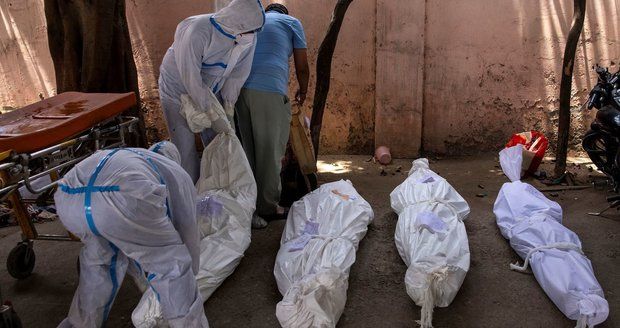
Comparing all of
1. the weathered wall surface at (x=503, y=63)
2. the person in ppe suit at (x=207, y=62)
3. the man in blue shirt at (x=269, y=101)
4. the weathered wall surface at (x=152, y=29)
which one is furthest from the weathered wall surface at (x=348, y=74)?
the person in ppe suit at (x=207, y=62)

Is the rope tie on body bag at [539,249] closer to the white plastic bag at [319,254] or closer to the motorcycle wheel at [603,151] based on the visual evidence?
the white plastic bag at [319,254]

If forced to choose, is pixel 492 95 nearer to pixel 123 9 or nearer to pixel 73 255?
pixel 123 9

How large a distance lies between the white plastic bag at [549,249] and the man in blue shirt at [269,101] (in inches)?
67.5

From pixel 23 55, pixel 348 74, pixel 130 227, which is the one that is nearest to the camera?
pixel 130 227

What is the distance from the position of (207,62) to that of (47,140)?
46.5 inches

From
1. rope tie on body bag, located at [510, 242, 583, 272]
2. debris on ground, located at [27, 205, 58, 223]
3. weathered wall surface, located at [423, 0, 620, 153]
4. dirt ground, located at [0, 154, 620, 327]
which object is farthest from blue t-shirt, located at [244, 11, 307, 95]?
weathered wall surface, located at [423, 0, 620, 153]

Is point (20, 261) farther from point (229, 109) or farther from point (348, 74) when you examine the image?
point (348, 74)

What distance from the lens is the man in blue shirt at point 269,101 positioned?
11.6 ft

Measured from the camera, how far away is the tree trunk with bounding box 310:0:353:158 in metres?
4.41

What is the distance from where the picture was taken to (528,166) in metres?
4.76

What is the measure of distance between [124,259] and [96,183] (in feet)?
1.34

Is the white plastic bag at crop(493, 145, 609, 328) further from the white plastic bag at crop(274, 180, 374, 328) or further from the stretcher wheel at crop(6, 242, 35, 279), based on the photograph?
the stretcher wheel at crop(6, 242, 35, 279)

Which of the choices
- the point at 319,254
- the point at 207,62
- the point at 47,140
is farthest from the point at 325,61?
the point at 47,140

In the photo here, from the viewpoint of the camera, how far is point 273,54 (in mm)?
3584
